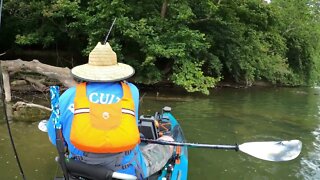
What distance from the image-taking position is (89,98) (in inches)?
104

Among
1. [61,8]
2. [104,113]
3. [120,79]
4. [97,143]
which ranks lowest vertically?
[97,143]

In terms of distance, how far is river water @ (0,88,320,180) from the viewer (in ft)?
18.0

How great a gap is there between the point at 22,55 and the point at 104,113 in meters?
13.5

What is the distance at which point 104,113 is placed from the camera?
2592 millimetres

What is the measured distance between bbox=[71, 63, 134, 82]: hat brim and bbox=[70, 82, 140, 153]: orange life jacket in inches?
5.4

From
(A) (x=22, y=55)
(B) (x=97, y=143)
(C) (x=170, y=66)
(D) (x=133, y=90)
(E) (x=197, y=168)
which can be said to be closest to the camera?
(B) (x=97, y=143)

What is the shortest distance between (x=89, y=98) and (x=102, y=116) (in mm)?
156

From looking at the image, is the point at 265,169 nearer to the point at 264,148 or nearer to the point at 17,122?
the point at 264,148

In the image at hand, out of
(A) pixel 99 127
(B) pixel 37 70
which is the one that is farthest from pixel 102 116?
(B) pixel 37 70

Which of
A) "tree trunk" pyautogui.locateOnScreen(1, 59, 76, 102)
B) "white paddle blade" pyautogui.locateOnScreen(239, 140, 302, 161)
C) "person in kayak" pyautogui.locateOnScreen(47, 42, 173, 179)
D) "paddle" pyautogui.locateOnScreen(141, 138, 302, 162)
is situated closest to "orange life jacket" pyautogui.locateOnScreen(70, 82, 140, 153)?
"person in kayak" pyautogui.locateOnScreen(47, 42, 173, 179)

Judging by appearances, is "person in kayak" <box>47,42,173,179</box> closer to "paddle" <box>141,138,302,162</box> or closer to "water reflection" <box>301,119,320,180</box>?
"paddle" <box>141,138,302,162</box>

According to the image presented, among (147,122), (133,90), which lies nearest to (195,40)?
(147,122)

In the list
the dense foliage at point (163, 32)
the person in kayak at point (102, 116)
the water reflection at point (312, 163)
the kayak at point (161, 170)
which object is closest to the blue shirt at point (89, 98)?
the person in kayak at point (102, 116)

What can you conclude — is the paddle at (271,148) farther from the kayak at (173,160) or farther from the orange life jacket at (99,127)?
the orange life jacket at (99,127)
